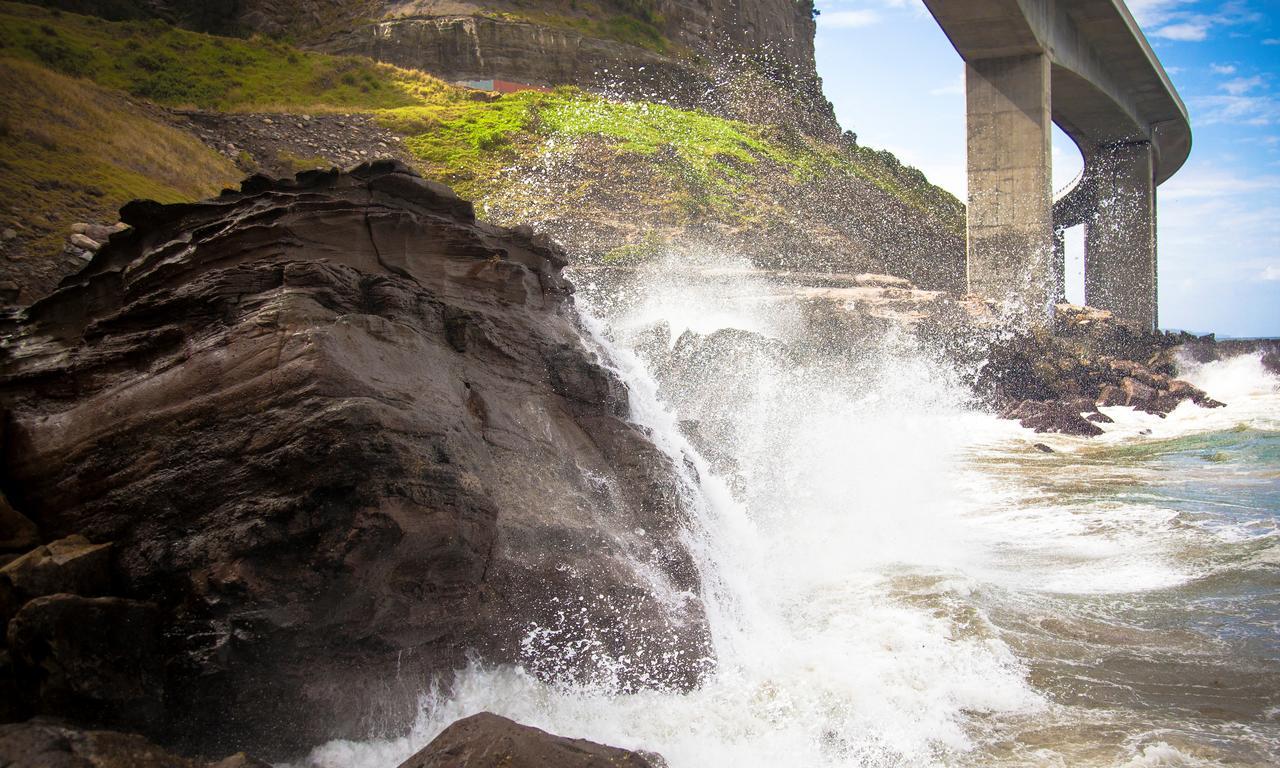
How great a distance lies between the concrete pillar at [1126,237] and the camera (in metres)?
35.5

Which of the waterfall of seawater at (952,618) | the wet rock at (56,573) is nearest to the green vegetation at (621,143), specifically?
the waterfall of seawater at (952,618)

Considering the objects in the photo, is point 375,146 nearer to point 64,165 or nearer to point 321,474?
point 64,165

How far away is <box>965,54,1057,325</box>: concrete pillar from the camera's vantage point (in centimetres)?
2305

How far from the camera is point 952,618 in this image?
6680mm

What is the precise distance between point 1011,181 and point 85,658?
2419 cm

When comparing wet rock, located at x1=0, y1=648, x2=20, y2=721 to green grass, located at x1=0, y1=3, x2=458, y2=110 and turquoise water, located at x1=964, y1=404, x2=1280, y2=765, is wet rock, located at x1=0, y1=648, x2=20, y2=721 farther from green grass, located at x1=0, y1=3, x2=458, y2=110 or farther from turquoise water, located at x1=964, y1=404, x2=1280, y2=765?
green grass, located at x1=0, y1=3, x2=458, y2=110

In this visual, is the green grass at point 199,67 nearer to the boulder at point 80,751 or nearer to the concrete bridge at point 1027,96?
the boulder at point 80,751

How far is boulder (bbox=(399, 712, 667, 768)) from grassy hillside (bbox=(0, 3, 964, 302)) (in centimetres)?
726

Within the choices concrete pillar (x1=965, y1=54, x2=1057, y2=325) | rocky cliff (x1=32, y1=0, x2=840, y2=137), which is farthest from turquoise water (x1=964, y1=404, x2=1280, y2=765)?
rocky cliff (x1=32, y1=0, x2=840, y2=137)

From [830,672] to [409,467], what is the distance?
9.94 feet

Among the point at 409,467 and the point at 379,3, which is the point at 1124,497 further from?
the point at 379,3

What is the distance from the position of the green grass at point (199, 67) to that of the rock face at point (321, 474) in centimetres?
875

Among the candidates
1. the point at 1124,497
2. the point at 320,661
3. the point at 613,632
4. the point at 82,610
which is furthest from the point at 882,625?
the point at 1124,497

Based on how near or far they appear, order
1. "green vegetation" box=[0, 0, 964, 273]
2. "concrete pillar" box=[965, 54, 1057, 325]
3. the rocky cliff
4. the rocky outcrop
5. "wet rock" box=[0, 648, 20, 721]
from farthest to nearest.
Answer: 1. the rocky cliff
2. "concrete pillar" box=[965, 54, 1057, 325]
3. the rocky outcrop
4. "green vegetation" box=[0, 0, 964, 273]
5. "wet rock" box=[0, 648, 20, 721]
